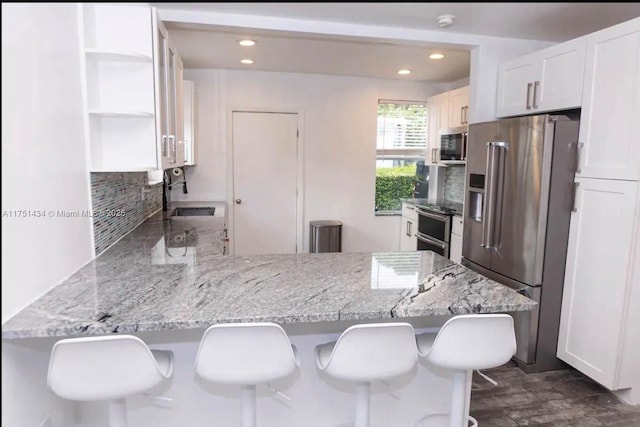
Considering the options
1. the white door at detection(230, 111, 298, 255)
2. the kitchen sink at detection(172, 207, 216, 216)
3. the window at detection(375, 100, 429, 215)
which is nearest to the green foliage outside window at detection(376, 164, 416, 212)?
the window at detection(375, 100, 429, 215)

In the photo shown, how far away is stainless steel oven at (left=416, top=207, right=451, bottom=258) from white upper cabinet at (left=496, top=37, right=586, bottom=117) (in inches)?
46.7

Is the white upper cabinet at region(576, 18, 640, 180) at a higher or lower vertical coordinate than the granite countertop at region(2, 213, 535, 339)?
higher

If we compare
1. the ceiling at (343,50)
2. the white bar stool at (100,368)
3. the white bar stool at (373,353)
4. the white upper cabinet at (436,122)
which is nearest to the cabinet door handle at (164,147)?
the ceiling at (343,50)

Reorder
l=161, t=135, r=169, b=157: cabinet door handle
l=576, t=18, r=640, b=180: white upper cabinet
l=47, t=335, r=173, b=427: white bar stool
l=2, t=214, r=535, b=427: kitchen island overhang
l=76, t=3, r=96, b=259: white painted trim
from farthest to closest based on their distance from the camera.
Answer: l=161, t=135, r=169, b=157: cabinet door handle < l=576, t=18, r=640, b=180: white upper cabinet < l=76, t=3, r=96, b=259: white painted trim < l=2, t=214, r=535, b=427: kitchen island overhang < l=47, t=335, r=173, b=427: white bar stool

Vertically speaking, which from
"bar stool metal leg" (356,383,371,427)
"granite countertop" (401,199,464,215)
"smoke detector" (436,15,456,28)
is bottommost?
"bar stool metal leg" (356,383,371,427)

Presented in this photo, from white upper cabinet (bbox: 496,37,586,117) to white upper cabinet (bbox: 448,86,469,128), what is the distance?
785 mm

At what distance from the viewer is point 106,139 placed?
2.08 metres

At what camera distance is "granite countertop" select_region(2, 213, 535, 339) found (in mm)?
1338

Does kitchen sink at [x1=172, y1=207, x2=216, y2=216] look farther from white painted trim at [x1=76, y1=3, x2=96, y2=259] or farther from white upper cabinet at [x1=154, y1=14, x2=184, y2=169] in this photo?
white painted trim at [x1=76, y1=3, x2=96, y2=259]

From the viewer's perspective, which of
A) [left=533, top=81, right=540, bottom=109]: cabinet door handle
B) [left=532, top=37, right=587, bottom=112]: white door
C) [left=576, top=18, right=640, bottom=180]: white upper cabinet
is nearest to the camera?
[left=576, top=18, right=640, bottom=180]: white upper cabinet

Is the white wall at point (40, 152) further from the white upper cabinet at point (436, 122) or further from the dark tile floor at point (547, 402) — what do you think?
the white upper cabinet at point (436, 122)

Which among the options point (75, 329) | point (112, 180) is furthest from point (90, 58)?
point (75, 329)

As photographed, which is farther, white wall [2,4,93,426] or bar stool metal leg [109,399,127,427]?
bar stool metal leg [109,399,127,427]

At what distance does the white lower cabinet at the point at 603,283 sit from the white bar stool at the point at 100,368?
7.66 feet
